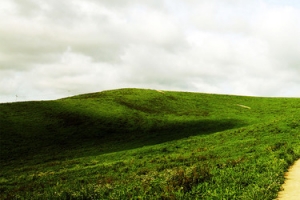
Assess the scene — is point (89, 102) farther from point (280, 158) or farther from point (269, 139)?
point (280, 158)

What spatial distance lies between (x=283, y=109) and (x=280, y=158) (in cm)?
5974

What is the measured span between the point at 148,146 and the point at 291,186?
3142 centimetres

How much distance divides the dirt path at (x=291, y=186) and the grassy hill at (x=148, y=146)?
1.29 ft

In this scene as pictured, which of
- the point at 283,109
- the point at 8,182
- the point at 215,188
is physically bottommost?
the point at 8,182

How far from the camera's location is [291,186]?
15.2 meters

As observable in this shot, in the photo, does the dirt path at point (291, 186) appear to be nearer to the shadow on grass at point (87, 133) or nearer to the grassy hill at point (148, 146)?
the grassy hill at point (148, 146)

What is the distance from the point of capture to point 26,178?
31.7 m

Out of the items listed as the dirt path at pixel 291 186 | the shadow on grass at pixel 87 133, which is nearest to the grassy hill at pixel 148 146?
the shadow on grass at pixel 87 133

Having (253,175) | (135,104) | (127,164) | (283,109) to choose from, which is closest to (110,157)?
(127,164)

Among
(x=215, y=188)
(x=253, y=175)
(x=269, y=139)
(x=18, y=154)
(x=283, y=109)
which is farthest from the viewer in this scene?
(x=283, y=109)

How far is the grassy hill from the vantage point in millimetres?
16656

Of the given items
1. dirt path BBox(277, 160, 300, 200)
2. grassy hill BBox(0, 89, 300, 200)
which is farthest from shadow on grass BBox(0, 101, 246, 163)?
dirt path BBox(277, 160, 300, 200)

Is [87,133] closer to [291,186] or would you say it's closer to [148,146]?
[148,146]

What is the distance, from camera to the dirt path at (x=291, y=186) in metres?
13.5
